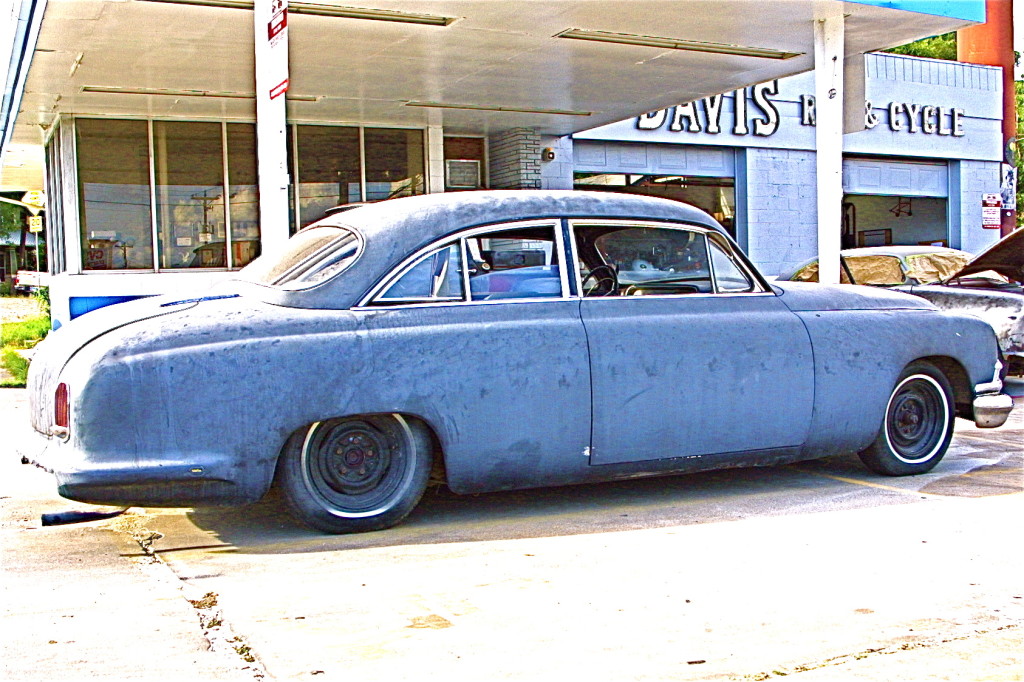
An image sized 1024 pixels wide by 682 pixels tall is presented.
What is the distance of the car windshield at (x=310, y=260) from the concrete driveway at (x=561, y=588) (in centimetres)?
125

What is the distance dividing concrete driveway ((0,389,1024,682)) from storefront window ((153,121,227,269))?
912cm

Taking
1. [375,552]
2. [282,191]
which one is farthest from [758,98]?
[375,552]

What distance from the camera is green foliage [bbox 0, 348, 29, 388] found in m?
12.6

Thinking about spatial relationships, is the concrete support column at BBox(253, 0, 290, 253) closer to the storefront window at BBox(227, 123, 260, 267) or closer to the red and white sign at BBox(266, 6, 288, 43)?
the red and white sign at BBox(266, 6, 288, 43)

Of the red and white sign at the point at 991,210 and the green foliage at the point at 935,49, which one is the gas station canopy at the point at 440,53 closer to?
the red and white sign at the point at 991,210

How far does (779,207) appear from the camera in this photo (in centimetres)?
1997

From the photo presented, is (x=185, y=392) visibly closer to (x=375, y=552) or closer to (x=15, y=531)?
(x=375, y=552)

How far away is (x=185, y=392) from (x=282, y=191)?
3.33 m

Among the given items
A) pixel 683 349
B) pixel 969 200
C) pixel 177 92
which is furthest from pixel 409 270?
pixel 969 200

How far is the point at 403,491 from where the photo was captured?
5.30 m

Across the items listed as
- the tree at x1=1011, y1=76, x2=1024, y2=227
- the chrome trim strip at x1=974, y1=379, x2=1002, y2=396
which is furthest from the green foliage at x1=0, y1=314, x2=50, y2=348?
the tree at x1=1011, y1=76, x2=1024, y2=227

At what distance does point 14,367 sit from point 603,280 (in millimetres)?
10971

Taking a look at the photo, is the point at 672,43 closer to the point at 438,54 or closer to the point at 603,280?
the point at 438,54

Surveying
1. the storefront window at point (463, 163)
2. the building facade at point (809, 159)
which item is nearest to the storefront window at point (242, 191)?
the storefront window at point (463, 163)
